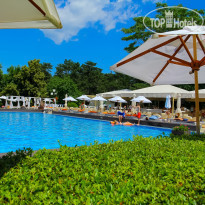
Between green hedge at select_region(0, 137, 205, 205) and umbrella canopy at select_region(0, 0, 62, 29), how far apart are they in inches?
74.2

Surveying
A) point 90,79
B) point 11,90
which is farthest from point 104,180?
point 90,79

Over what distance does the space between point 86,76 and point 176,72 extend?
6271 cm

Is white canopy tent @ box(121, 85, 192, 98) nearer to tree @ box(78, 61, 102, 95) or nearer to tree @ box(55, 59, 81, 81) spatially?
tree @ box(78, 61, 102, 95)

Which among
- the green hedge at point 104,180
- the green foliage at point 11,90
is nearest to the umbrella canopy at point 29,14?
the green hedge at point 104,180

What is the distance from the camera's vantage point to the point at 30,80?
43.3 metres

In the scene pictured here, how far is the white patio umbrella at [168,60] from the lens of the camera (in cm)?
603

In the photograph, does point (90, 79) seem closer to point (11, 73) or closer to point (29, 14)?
point (11, 73)

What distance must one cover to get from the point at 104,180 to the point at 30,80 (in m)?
43.3

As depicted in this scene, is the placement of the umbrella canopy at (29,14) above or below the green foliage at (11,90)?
below

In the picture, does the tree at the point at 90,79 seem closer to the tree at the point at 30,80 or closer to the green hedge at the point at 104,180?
the tree at the point at 30,80

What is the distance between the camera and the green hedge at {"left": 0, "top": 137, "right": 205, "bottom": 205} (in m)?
2.28

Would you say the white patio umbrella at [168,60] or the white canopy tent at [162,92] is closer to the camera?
the white patio umbrella at [168,60]

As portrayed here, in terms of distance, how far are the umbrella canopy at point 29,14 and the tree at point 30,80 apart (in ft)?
136

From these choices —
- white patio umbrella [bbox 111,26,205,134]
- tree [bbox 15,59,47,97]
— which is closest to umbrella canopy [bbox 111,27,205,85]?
white patio umbrella [bbox 111,26,205,134]
